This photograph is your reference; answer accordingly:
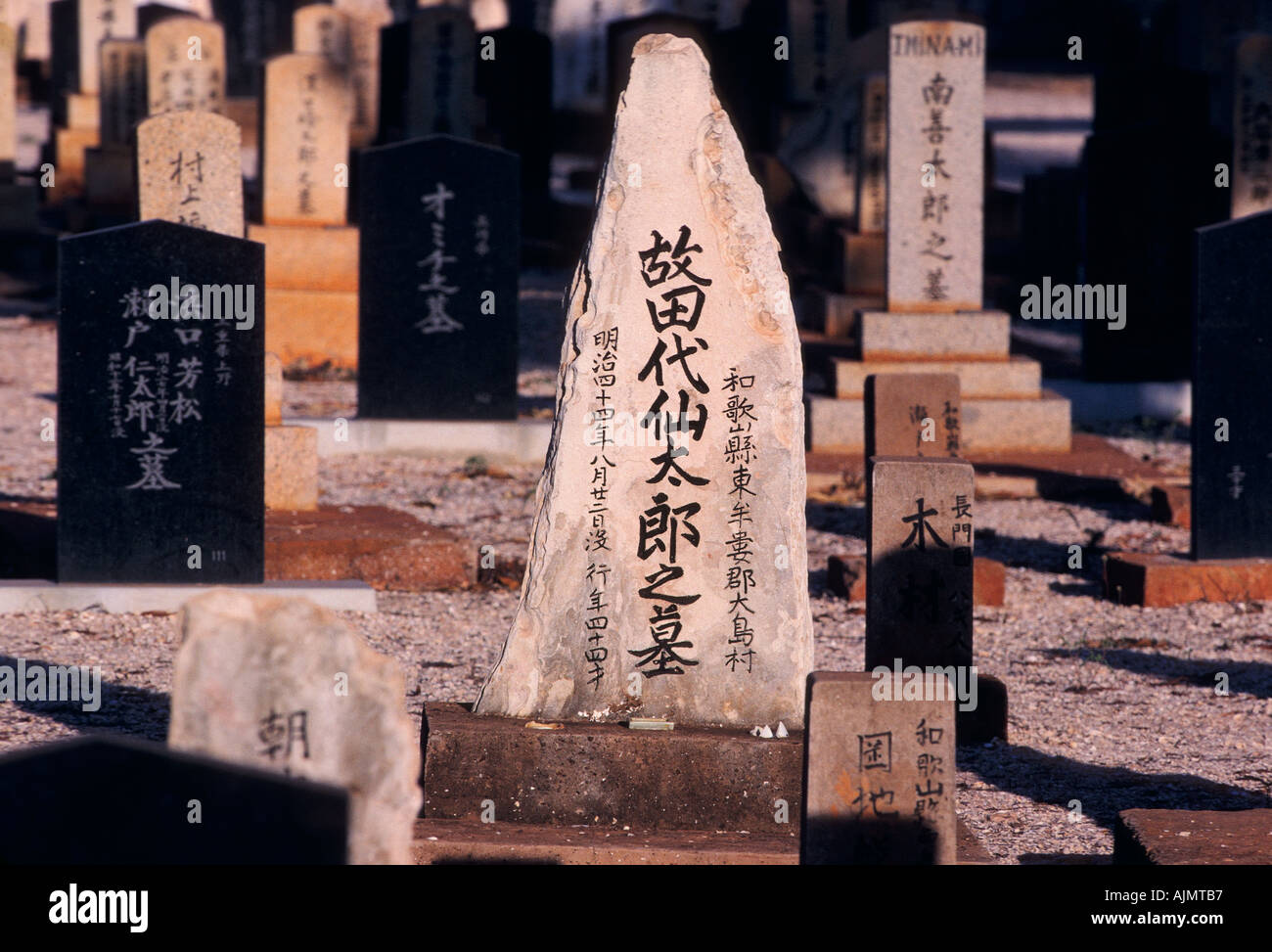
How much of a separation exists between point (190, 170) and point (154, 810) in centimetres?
628

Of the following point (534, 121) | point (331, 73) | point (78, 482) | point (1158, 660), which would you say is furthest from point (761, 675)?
point (534, 121)

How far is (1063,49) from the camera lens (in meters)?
25.7

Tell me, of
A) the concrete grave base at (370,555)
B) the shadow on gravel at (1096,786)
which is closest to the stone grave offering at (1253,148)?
the concrete grave base at (370,555)

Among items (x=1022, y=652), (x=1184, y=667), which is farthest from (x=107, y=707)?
(x=1184, y=667)

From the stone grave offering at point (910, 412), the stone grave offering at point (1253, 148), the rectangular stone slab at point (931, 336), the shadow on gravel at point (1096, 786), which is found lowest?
the shadow on gravel at point (1096, 786)

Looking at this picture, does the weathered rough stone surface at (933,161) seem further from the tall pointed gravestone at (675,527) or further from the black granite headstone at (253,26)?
the black granite headstone at (253,26)

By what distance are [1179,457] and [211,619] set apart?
8565 millimetres

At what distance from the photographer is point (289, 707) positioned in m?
2.79

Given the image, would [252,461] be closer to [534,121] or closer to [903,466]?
[903,466]

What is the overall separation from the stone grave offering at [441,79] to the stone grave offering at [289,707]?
12.9m

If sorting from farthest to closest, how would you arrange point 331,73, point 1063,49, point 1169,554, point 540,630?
point 1063,49
point 331,73
point 1169,554
point 540,630

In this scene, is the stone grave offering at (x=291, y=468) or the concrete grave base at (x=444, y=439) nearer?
the stone grave offering at (x=291, y=468)

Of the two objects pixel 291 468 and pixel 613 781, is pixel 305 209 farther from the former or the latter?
pixel 613 781

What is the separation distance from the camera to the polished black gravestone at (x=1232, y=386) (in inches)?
276
